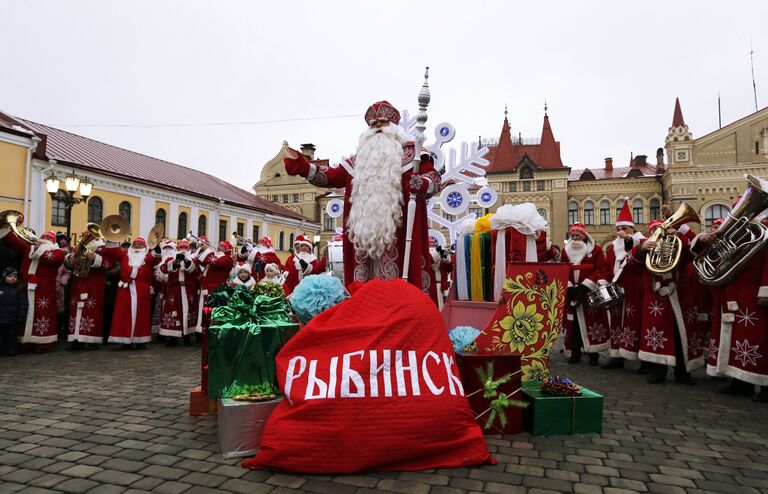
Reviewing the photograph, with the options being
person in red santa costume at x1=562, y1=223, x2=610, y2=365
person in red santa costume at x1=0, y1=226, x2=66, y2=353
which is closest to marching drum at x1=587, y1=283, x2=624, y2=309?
person in red santa costume at x1=562, y1=223, x2=610, y2=365

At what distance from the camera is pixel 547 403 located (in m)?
3.74

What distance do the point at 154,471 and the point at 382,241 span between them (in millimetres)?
2422

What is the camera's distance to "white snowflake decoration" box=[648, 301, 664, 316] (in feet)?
19.6

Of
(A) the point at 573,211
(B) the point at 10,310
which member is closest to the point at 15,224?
(B) the point at 10,310

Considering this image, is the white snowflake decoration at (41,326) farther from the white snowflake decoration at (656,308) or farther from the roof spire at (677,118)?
the roof spire at (677,118)

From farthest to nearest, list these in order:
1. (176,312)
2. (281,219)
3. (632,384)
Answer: (281,219), (176,312), (632,384)

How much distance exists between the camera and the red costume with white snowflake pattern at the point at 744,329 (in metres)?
5.00

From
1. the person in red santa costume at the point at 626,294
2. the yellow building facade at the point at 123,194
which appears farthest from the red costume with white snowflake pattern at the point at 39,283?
the yellow building facade at the point at 123,194

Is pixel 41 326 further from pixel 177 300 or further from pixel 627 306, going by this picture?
pixel 627 306

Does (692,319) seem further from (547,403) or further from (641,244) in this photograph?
(547,403)

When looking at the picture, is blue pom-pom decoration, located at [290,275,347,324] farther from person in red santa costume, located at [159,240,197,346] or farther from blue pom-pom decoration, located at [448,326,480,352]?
person in red santa costume, located at [159,240,197,346]

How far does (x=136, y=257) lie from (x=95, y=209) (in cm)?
1781

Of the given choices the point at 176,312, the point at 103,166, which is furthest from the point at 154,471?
the point at 103,166

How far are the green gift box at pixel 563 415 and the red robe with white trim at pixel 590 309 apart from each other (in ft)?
11.4
